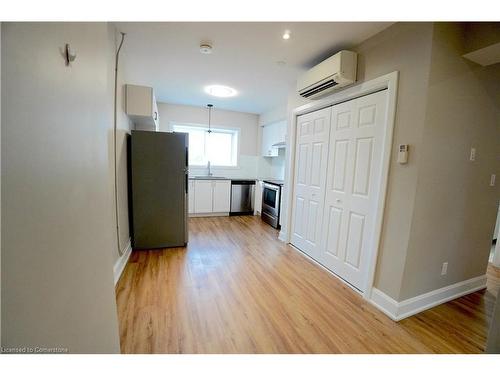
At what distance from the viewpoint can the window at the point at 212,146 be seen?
5.11 m

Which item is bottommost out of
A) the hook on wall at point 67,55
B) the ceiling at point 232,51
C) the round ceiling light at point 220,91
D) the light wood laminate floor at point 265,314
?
the light wood laminate floor at point 265,314

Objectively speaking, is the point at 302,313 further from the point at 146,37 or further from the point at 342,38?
the point at 146,37

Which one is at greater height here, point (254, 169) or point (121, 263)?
point (254, 169)

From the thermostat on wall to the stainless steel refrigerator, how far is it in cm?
239

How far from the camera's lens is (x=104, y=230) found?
3.37 feet

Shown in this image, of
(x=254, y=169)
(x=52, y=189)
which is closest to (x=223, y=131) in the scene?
(x=254, y=169)

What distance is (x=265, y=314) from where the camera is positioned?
177 cm

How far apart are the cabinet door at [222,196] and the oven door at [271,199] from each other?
0.81m

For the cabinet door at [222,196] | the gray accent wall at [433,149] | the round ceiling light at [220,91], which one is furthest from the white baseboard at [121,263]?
the round ceiling light at [220,91]

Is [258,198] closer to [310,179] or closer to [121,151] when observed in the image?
[310,179]

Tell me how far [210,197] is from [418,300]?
148 inches

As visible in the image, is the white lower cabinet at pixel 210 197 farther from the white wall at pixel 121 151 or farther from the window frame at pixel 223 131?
the white wall at pixel 121 151

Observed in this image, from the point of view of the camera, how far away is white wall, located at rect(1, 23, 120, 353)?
461 millimetres
